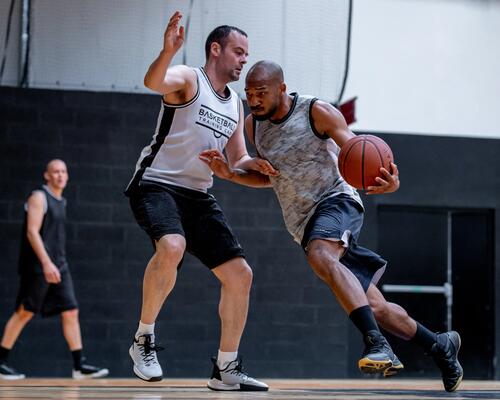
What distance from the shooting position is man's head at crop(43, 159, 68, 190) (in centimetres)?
969

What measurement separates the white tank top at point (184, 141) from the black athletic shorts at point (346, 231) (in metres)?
0.74

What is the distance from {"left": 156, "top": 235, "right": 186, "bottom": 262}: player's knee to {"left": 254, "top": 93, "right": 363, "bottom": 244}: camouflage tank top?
0.66 m

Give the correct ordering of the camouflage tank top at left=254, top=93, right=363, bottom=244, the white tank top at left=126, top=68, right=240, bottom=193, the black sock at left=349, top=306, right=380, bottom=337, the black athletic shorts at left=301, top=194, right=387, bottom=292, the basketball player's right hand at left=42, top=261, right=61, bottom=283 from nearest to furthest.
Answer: the black sock at left=349, top=306, right=380, bottom=337
the black athletic shorts at left=301, top=194, right=387, bottom=292
the camouflage tank top at left=254, top=93, right=363, bottom=244
the white tank top at left=126, top=68, right=240, bottom=193
the basketball player's right hand at left=42, top=261, right=61, bottom=283

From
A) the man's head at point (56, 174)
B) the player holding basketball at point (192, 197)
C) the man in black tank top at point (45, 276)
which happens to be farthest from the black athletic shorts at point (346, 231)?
the man's head at point (56, 174)

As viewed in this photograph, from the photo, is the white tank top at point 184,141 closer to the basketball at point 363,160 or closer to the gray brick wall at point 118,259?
the basketball at point 363,160

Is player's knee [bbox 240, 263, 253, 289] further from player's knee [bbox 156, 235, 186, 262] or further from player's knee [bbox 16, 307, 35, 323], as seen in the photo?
player's knee [bbox 16, 307, 35, 323]

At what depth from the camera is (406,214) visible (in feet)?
38.8

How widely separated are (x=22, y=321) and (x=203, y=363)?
193cm

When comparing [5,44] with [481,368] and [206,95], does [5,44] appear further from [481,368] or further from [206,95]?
[481,368]

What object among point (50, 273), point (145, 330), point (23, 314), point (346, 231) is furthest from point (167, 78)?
point (23, 314)

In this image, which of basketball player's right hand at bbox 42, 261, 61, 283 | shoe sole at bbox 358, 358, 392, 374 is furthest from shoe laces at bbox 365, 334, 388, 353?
basketball player's right hand at bbox 42, 261, 61, 283

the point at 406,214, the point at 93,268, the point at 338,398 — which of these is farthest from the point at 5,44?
the point at 338,398

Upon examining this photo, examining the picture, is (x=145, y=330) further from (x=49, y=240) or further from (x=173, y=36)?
(x=49, y=240)

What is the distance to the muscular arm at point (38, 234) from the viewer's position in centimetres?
944
